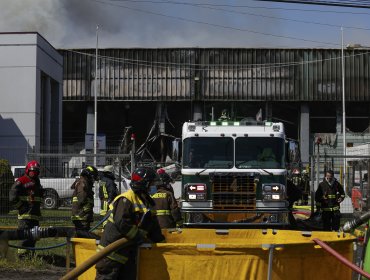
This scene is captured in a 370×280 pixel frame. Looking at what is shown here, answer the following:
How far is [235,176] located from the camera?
40.0 feet

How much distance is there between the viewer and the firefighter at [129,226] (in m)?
6.02

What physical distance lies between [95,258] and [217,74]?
121 ft

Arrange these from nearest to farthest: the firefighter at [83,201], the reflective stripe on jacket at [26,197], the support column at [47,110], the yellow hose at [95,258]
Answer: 1. the yellow hose at [95,258]
2. the reflective stripe on jacket at [26,197]
3. the firefighter at [83,201]
4. the support column at [47,110]

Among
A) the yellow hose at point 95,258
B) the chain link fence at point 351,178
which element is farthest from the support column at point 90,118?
the yellow hose at point 95,258

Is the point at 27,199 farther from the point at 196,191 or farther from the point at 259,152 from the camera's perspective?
the point at 259,152

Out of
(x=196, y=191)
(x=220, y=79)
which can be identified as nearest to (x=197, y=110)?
(x=220, y=79)

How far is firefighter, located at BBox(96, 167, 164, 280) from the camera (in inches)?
237

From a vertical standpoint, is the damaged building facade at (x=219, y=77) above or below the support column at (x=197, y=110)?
above

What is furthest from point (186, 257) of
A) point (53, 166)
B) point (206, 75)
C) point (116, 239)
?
point (206, 75)

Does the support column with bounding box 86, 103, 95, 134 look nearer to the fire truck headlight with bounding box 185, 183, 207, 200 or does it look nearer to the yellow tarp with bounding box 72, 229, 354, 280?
the fire truck headlight with bounding box 185, 183, 207, 200

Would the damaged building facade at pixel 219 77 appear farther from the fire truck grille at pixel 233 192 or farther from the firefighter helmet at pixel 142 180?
the firefighter helmet at pixel 142 180

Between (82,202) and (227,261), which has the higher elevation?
(82,202)

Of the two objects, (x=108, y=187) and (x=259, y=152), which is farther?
(x=259, y=152)

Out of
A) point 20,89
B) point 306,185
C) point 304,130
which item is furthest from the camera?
point 304,130
